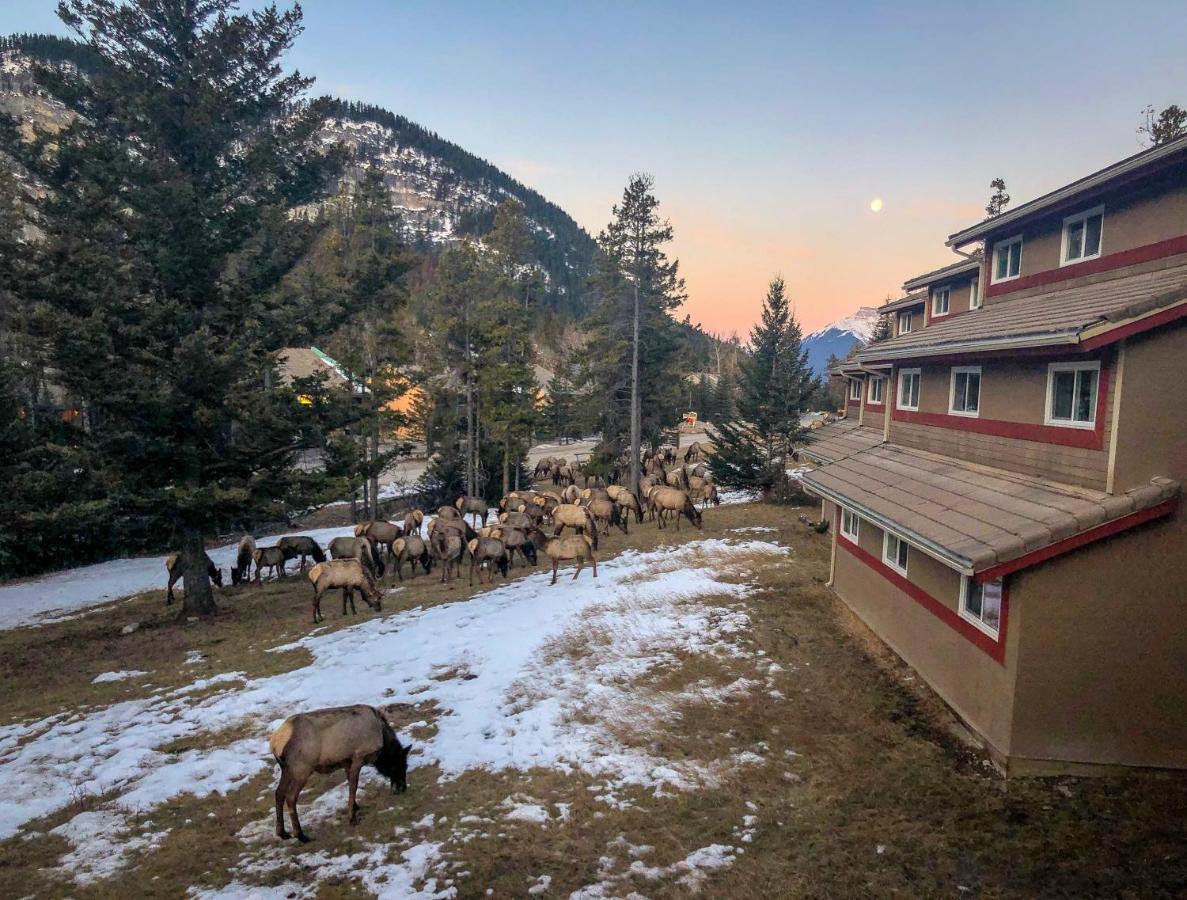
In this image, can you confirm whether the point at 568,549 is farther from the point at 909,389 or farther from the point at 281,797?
the point at 281,797

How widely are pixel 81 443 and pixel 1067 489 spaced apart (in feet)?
68.6

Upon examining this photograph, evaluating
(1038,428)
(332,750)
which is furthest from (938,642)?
(332,750)

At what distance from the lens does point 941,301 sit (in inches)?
960

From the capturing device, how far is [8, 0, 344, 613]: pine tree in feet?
45.8

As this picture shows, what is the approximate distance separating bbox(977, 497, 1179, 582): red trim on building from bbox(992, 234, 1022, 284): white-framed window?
837cm

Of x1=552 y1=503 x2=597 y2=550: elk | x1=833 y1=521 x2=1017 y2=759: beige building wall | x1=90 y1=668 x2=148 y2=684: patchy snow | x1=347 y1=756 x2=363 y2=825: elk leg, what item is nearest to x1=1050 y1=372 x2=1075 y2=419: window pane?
x1=833 y1=521 x2=1017 y2=759: beige building wall

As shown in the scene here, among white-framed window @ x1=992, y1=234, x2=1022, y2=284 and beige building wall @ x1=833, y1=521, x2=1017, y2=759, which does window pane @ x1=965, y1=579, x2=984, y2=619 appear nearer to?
beige building wall @ x1=833, y1=521, x2=1017, y2=759

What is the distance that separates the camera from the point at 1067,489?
28.7 feet

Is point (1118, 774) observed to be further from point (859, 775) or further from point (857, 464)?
point (857, 464)

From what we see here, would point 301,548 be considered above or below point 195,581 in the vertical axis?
below

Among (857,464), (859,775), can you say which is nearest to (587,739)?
(859,775)

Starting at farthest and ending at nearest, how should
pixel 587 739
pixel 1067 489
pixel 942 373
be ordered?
1. pixel 942 373
2. pixel 587 739
3. pixel 1067 489

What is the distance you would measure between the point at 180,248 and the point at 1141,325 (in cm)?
1898

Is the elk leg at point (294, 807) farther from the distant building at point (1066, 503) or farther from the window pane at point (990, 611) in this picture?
the window pane at point (990, 611)
